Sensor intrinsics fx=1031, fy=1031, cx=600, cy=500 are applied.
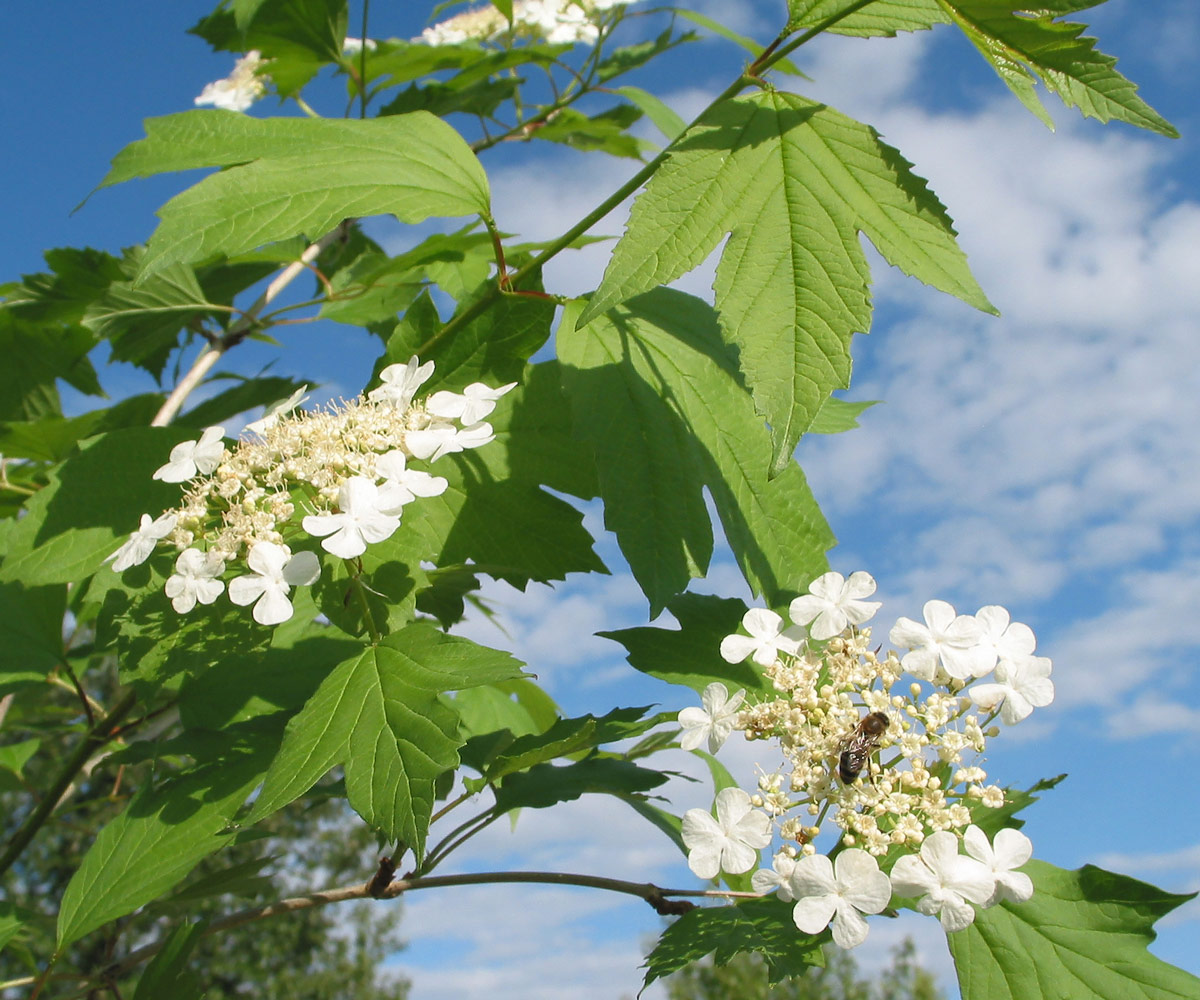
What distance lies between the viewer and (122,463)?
1405 millimetres

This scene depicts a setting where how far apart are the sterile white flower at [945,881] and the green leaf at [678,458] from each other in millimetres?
360

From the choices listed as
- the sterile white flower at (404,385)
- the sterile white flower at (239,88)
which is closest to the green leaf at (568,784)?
the sterile white flower at (404,385)

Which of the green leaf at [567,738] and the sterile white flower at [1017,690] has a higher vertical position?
the sterile white flower at [1017,690]

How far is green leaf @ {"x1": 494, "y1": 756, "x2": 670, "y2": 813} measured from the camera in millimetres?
1521

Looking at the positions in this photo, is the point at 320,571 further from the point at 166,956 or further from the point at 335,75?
the point at 335,75

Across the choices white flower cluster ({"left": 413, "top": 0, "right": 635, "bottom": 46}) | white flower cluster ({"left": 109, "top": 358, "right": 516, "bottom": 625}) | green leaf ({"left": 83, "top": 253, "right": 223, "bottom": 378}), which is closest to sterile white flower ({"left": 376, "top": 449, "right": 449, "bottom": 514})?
white flower cluster ({"left": 109, "top": 358, "right": 516, "bottom": 625})

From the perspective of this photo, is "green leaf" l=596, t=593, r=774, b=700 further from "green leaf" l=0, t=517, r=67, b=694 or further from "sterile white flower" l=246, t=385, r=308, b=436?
"green leaf" l=0, t=517, r=67, b=694

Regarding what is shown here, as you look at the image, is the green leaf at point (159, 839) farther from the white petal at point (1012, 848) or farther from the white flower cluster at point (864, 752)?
the white petal at point (1012, 848)

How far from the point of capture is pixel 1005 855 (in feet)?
3.48

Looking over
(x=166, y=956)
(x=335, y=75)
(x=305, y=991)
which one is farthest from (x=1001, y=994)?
(x=305, y=991)

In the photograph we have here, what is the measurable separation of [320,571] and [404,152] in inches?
22.9

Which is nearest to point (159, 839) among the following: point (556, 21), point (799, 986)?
point (556, 21)

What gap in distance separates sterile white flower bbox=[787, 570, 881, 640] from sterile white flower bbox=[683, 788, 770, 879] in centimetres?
21

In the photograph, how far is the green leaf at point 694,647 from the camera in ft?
4.28
